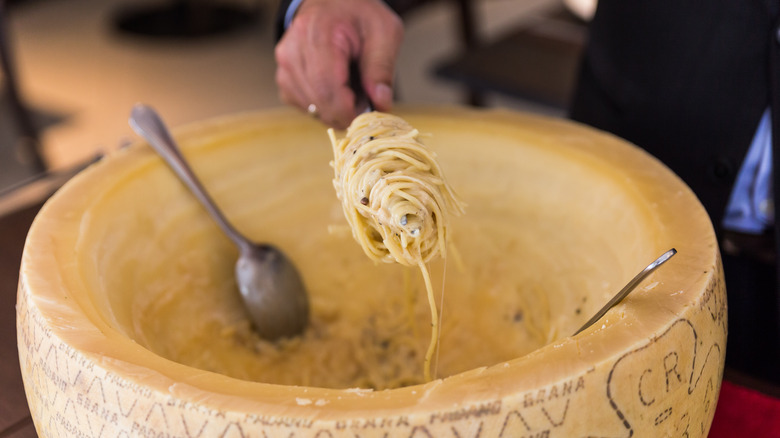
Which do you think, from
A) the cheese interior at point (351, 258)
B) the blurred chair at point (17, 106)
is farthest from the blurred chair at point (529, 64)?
the blurred chair at point (17, 106)

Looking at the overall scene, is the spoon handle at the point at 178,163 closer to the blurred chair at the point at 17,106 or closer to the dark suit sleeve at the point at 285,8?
the dark suit sleeve at the point at 285,8

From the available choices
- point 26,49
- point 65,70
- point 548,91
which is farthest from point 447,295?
point 26,49

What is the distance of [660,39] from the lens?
4.10 feet

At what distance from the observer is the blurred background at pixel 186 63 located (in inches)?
108

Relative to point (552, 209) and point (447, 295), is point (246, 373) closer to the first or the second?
point (447, 295)

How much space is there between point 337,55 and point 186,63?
140 inches

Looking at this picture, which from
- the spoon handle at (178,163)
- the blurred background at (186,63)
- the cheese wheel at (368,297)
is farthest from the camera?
the blurred background at (186,63)

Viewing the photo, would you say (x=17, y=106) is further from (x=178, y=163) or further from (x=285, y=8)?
(x=178, y=163)

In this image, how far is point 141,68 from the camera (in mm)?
4266

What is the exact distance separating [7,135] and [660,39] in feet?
10.7

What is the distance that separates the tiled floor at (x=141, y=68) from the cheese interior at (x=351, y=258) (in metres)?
2.37

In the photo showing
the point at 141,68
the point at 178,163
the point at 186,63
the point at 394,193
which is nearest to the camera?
the point at 394,193

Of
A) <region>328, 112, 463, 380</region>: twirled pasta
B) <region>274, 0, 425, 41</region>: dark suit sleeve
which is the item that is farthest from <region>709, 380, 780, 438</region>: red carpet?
<region>274, 0, 425, 41</region>: dark suit sleeve

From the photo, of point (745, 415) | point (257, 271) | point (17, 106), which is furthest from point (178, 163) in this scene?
point (17, 106)
